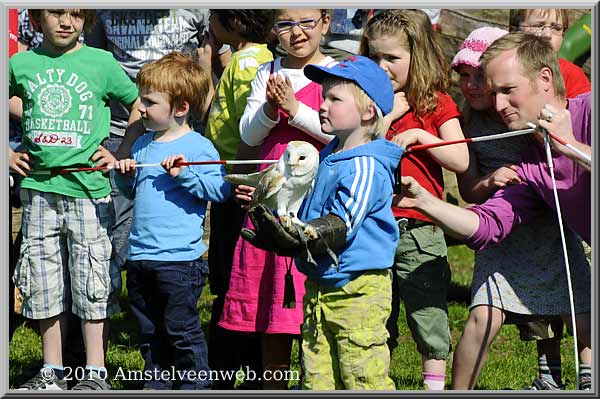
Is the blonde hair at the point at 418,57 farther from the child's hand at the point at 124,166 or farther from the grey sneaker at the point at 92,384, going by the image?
the grey sneaker at the point at 92,384

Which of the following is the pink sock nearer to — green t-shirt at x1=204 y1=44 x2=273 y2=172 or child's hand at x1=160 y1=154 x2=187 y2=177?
green t-shirt at x1=204 y1=44 x2=273 y2=172

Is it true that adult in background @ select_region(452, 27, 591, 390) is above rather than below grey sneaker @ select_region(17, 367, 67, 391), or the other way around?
above

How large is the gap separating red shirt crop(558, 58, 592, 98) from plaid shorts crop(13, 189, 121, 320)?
220 cm

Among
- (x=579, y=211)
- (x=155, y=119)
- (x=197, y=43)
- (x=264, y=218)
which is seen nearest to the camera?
(x=264, y=218)

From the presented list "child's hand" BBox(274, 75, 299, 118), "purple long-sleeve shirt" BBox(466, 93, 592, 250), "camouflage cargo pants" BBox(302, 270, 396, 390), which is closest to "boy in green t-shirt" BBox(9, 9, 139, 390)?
"child's hand" BBox(274, 75, 299, 118)

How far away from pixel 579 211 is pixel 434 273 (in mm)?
681

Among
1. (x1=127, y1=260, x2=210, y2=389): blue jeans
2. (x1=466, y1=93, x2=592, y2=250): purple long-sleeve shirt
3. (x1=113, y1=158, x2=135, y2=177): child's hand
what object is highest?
(x1=113, y1=158, x2=135, y2=177): child's hand

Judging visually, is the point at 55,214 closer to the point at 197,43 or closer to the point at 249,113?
the point at 249,113

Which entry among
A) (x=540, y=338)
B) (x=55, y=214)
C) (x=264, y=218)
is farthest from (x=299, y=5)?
(x=540, y=338)

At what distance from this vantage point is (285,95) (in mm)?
4438

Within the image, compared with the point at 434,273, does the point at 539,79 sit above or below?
above

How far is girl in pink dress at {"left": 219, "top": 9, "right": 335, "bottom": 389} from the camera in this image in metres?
4.58

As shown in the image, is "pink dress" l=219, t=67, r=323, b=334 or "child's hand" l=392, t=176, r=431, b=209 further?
"pink dress" l=219, t=67, r=323, b=334

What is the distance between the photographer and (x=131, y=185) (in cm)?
488
